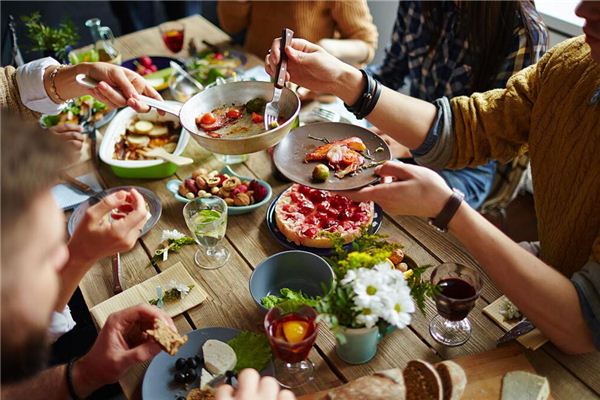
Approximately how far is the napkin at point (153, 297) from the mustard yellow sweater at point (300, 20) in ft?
5.40

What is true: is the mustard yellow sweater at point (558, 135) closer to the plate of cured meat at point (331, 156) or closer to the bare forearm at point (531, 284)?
the bare forearm at point (531, 284)

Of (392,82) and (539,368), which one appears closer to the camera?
(539,368)

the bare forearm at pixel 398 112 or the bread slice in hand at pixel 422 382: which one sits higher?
the bare forearm at pixel 398 112

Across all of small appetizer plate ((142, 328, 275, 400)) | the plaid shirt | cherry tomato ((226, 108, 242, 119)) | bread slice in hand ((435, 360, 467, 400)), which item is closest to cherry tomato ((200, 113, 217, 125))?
cherry tomato ((226, 108, 242, 119))

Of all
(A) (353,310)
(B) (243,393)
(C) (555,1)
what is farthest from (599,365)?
(C) (555,1)

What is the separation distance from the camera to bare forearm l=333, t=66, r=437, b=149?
172cm

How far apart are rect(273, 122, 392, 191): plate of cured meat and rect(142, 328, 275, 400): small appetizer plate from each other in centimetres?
50

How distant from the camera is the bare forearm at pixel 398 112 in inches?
67.7

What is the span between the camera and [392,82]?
2549 millimetres

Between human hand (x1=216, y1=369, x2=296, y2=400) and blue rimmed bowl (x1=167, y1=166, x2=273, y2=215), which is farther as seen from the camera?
blue rimmed bowl (x1=167, y1=166, x2=273, y2=215)

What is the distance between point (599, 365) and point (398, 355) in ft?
1.49

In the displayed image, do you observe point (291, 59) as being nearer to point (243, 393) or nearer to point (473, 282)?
point (473, 282)


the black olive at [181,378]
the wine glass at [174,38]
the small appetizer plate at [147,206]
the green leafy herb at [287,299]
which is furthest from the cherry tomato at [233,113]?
the wine glass at [174,38]

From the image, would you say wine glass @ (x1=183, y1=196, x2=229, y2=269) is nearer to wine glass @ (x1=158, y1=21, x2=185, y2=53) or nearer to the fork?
the fork
